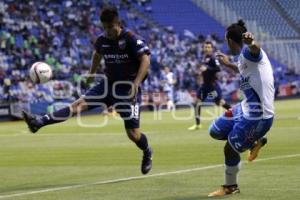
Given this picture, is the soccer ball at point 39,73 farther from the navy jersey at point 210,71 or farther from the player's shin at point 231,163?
the navy jersey at point 210,71

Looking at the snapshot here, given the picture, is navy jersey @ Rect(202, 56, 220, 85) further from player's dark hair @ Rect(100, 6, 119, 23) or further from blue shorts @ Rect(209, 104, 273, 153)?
blue shorts @ Rect(209, 104, 273, 153)

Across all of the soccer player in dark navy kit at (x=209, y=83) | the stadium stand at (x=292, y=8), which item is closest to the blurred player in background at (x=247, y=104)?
the soccer player in dark navy kit at (x=209, y=83)

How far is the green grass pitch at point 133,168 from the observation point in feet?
32.9

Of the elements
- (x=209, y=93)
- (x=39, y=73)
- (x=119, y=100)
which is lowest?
(x=209, y=93)

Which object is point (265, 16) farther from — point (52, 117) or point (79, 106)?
point (52, 117)

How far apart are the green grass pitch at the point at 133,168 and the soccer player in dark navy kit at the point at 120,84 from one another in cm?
85

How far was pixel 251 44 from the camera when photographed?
8859 millimetres

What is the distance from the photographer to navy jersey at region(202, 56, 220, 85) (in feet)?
74.4

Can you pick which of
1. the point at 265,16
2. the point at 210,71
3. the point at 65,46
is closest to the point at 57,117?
the point at 210,71

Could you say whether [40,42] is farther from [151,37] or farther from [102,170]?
[102,170]

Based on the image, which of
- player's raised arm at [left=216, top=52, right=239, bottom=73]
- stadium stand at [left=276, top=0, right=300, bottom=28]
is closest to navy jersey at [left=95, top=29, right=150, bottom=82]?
player's raised arm at [left=216, top=52, right=239, bottom=73]

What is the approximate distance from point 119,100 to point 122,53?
2.36 ft

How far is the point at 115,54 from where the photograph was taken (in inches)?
458

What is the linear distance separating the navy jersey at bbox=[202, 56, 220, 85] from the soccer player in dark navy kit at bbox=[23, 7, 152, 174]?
433 inches
